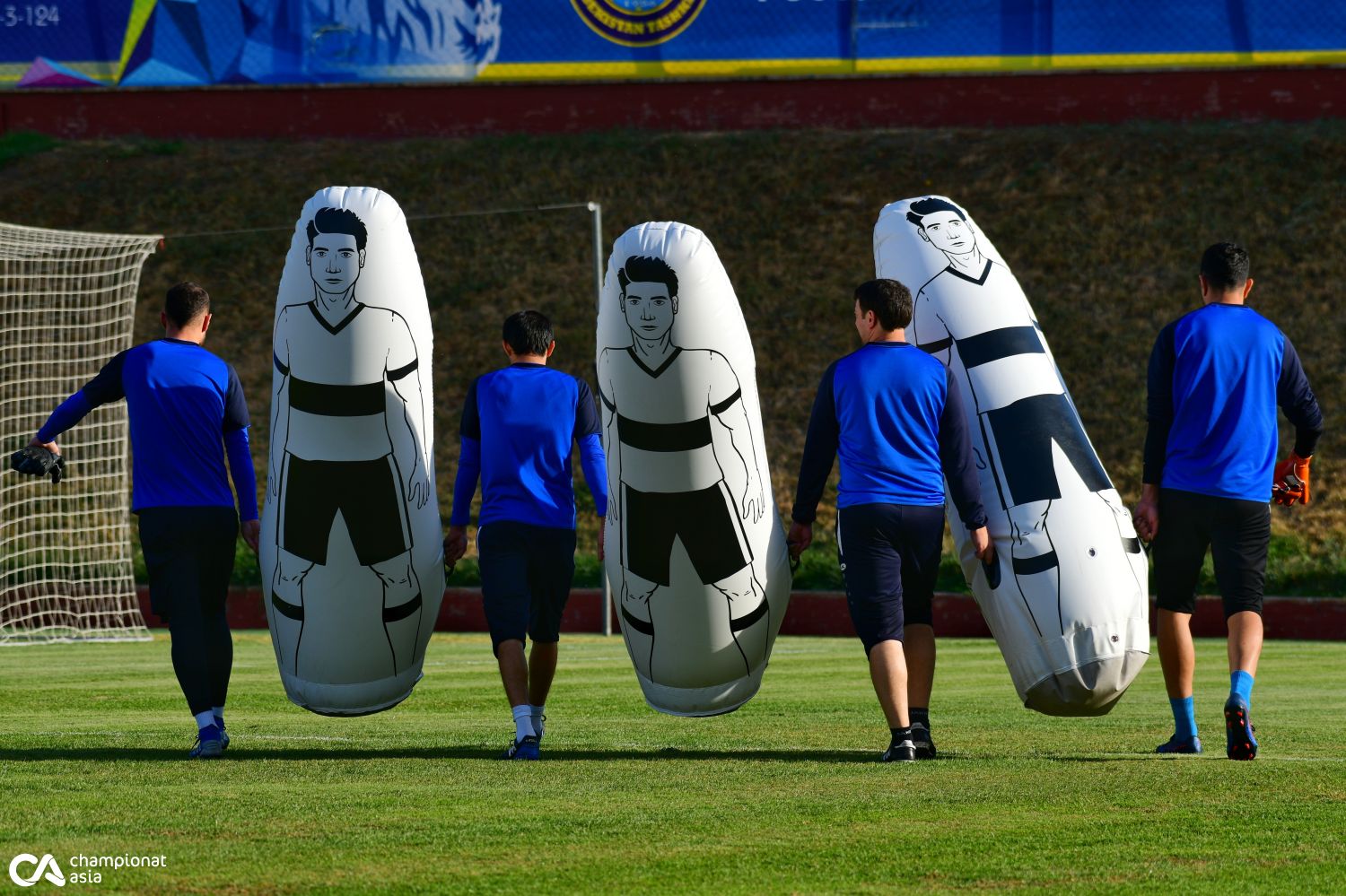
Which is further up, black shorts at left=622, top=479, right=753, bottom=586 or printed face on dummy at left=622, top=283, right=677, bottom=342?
printed face on dummy at left=622, top=283, right=677, bottom=342

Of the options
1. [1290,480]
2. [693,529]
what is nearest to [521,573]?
[693,529]

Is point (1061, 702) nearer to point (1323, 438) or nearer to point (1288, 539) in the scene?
point (1288, 539)

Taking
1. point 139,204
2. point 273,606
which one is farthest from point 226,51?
point 273,606

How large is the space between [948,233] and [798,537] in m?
1.78

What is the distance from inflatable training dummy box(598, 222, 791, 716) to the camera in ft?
26.5

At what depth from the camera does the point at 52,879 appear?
184 inches

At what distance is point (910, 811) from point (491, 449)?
9.27 feet

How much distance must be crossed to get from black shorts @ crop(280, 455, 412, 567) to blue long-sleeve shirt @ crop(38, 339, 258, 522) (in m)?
0.37

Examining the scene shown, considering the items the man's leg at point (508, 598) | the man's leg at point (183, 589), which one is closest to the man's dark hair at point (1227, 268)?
the man's leg at point (508, 598)

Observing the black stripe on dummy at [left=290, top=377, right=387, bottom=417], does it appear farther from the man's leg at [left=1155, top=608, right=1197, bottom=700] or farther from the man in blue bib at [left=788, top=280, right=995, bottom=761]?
the man's leg at [left=1155, top=608, right=1197, bottom=700]

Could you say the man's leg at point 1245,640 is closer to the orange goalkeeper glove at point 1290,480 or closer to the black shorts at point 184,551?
the orange goalkeeper glove at point 1290,480

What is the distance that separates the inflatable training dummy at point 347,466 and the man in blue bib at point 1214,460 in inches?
126

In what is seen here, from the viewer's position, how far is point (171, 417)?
311 inches

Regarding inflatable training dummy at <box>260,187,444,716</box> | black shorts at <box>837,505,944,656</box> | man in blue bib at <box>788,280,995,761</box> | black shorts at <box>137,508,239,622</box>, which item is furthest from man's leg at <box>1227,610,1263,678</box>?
black shorts at <box>137,508,239,622</box>
